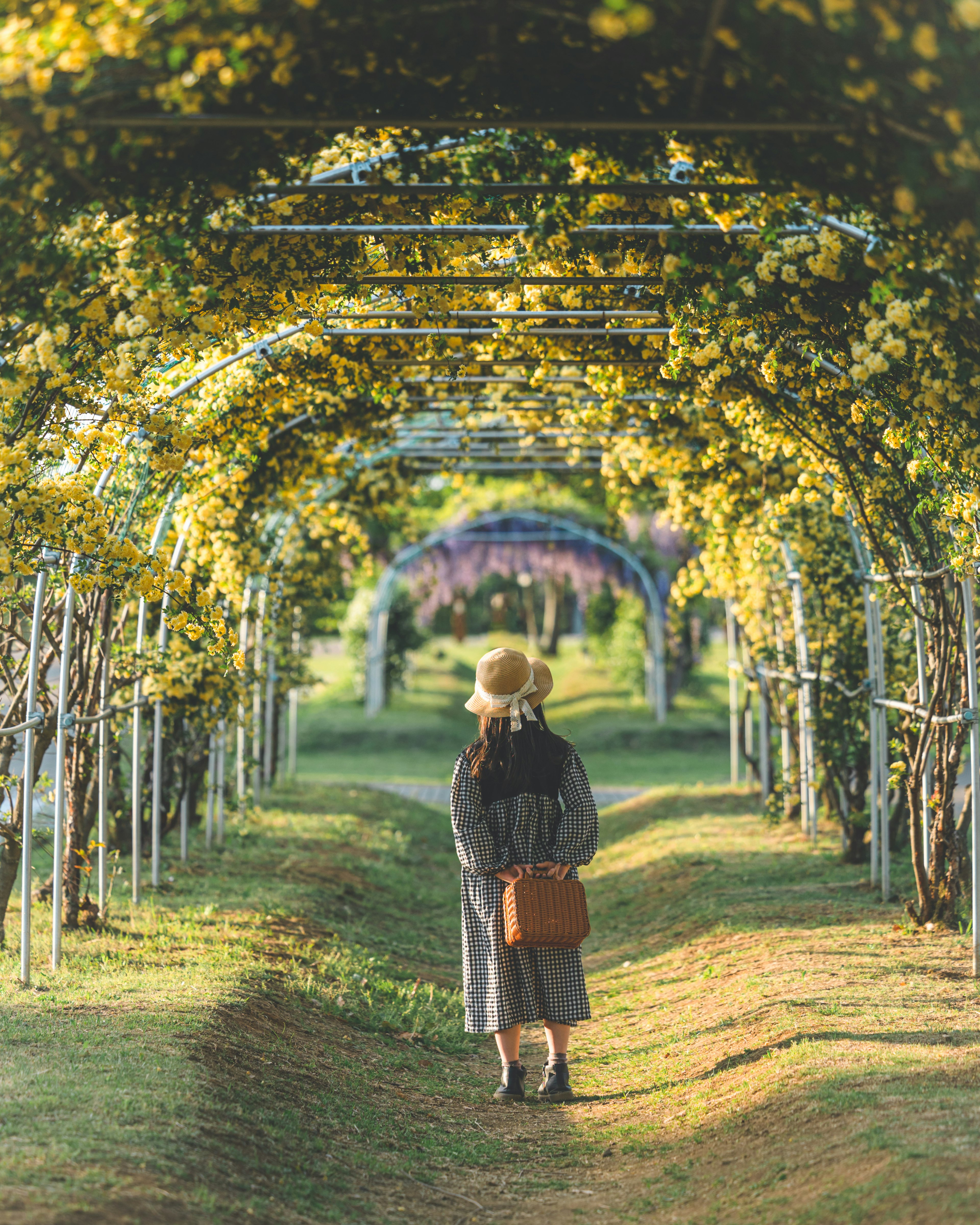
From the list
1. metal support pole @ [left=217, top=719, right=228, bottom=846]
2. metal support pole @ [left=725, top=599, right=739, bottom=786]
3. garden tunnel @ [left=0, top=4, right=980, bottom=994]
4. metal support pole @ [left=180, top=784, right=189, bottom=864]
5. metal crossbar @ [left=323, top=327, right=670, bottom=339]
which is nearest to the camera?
garden tunnel @ [left=0, top=4, right=980, bottom=994]

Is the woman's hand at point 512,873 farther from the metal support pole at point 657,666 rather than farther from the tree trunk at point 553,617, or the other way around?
the tree trunk at point 553,617

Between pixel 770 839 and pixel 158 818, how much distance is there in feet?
14.9

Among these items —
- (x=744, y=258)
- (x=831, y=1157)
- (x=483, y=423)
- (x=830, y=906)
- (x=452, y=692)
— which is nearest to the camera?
(x=831, y=1157)

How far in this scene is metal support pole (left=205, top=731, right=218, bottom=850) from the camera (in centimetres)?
848

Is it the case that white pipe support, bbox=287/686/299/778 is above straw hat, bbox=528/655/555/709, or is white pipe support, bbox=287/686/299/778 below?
below

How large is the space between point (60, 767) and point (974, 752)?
Answer: 377cm

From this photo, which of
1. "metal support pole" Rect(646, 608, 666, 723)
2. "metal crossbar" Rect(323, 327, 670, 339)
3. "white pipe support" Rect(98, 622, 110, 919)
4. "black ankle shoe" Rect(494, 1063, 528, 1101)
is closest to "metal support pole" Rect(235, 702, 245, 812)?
"white pipe support" Rect(98, 622, 110, 919)

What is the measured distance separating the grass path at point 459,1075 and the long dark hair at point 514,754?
3.82 feet

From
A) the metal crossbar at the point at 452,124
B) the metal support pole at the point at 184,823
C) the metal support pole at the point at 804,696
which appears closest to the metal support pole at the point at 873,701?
the metal support pole at the point at 804,696

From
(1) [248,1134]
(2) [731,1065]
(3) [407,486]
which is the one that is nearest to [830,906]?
(2) [731,1065]

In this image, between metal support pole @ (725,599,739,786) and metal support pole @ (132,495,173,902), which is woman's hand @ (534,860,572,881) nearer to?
metal support pole @ (132,495,173,902)

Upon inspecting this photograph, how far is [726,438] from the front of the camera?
6.98 m

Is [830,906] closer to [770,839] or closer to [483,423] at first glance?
[770,839]

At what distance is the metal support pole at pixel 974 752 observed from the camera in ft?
16.8
